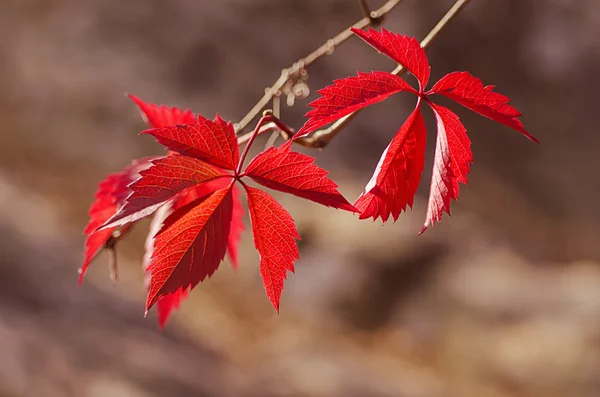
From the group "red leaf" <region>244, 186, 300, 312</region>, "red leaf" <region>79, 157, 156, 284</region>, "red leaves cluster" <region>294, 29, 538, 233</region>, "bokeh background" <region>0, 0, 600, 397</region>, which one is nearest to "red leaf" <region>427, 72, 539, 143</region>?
"red leaves cluster" <region>294, 29, 538, 233</region>

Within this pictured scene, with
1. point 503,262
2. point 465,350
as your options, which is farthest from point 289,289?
point 503,262

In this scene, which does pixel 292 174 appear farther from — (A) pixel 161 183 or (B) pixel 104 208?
(B) pixel 104 208

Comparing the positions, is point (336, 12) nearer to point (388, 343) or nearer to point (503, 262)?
point (503, 262)

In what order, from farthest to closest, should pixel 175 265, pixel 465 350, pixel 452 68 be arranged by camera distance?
pixel 452 68 < pixel 465 350 < pixel 175 265

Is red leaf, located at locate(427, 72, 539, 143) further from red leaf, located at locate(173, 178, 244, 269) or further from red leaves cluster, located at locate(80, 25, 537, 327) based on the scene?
red leaf, located at locate(173, 178, 244, 269)

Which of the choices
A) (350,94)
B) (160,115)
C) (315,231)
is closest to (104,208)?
(160,115)

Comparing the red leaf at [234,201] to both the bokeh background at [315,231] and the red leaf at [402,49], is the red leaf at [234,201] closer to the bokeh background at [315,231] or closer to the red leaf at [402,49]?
the red leaf at [402,49]

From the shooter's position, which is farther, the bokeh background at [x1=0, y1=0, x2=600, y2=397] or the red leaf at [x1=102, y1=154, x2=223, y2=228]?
the bokeh background at [x1=0, y1=0, x2=600, y2=397]
